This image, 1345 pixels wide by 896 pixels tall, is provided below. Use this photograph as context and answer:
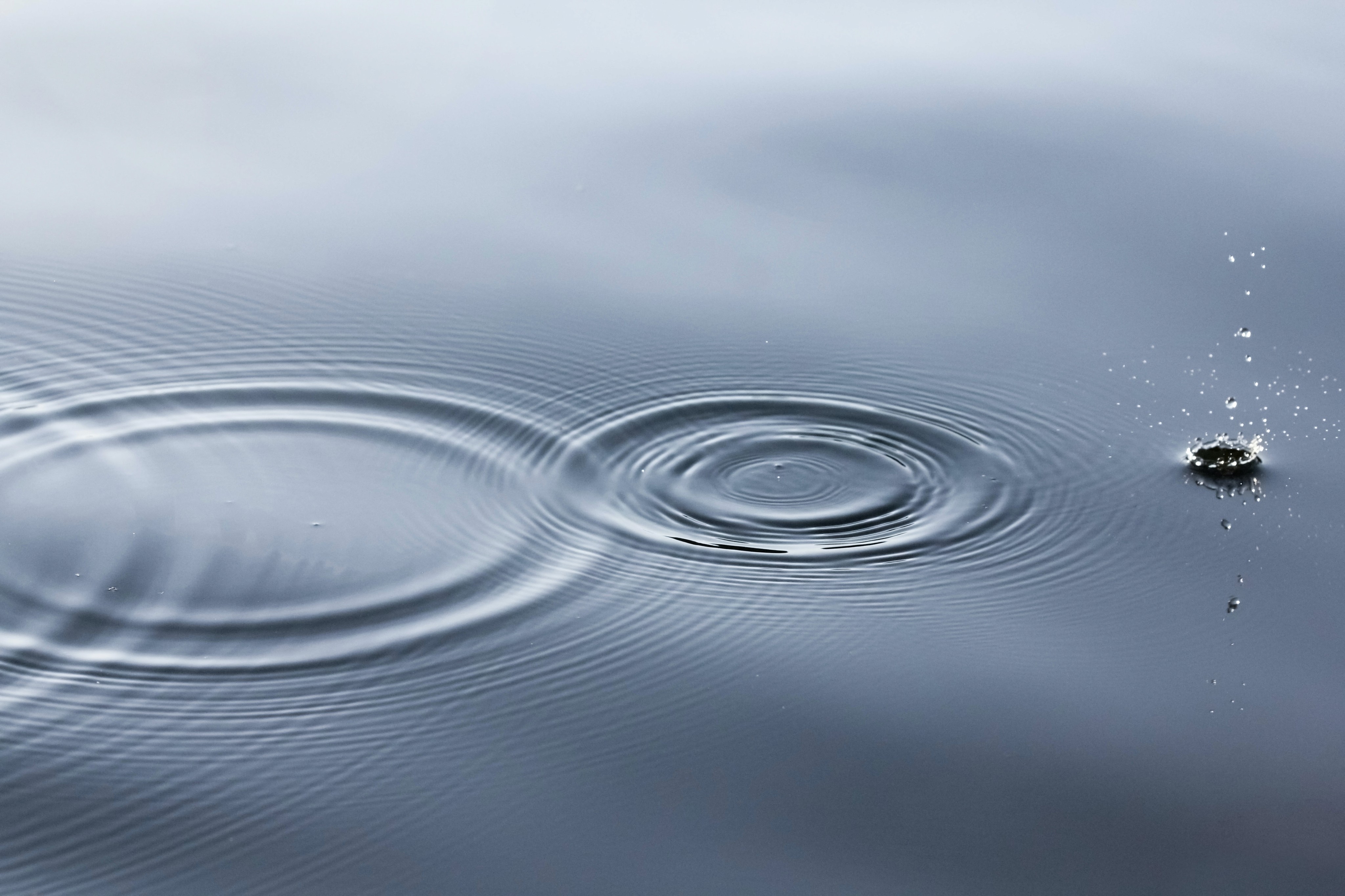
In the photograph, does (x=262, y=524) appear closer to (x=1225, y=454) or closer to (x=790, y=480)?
(x=790, y=480)

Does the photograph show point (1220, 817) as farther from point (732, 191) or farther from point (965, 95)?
point (965, 95)

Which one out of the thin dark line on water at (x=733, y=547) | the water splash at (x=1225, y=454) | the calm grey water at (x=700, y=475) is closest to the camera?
the calm grey water at (x=700, y=475)

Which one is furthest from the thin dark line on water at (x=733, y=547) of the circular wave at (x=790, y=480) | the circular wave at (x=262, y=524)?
the circular wave at (x=262, y=524)

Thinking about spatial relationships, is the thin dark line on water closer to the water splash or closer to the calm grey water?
the calm grey water

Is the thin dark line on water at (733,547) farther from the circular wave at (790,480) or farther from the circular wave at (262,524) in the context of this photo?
the circular wave at (262,524)

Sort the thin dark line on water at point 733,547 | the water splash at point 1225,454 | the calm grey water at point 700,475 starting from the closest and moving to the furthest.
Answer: the calm grey water at point 700,475
the thin dark line on water at point 733,547
the water splash at point 1225,454

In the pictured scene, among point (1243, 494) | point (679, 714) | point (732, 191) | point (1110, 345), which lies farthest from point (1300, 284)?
point (679, 714)
